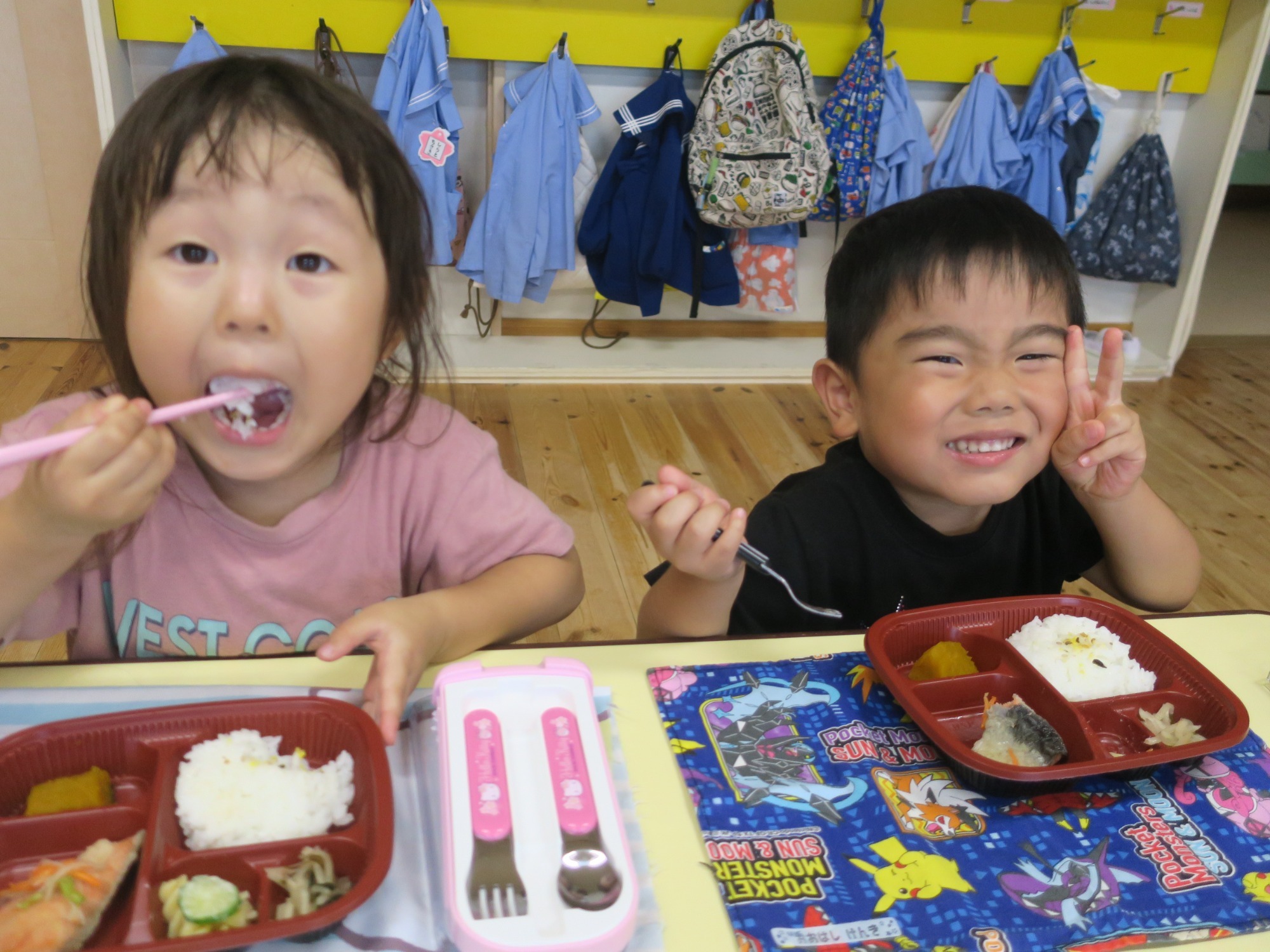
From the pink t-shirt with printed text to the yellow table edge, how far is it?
0.18 m

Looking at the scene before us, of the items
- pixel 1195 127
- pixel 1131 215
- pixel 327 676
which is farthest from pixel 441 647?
pixel 1195 127

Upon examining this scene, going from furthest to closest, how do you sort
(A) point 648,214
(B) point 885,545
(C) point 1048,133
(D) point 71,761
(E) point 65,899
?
1. (C) point 1048,133
2. (A) point 648,214
3. (B) point 885,545
4. (D) point 71,761
5. (E) point 65,899

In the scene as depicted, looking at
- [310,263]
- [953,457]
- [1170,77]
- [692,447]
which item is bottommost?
[692,447]

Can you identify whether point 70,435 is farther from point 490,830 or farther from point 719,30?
point 719,30

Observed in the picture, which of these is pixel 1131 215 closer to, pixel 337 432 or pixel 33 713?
pixel 337 432

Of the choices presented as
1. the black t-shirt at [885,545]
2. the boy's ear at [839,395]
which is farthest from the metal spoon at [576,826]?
the boy's ear at [839,395]

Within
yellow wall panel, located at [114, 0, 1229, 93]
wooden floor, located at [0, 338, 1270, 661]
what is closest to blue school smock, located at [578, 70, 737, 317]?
yellow wall panel, located at [114, 0, 1229, 93]

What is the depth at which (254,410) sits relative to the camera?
798 millimetres

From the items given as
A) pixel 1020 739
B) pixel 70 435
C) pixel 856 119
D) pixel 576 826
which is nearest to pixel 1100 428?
pixel 1020 739

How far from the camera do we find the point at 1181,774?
2.49 ft

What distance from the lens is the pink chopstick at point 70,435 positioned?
0.59m

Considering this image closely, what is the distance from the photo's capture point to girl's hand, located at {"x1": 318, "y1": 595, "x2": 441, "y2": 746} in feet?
2.26

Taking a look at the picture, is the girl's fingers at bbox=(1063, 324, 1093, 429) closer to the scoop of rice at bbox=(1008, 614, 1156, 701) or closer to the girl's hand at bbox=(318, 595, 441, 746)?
the scoop of rice at bbox=(1008, 614, 1156, 701)

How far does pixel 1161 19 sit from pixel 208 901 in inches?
157
